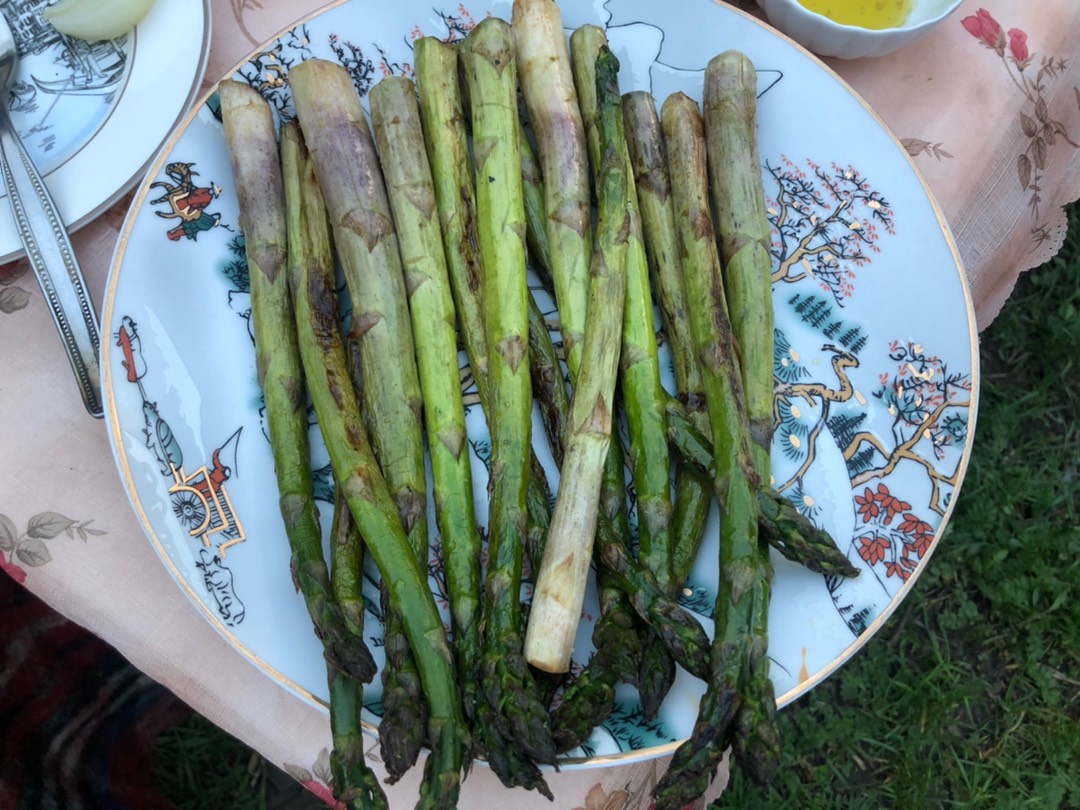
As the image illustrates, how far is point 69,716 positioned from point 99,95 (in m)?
1.61

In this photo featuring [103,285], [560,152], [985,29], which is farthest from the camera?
[985,29]

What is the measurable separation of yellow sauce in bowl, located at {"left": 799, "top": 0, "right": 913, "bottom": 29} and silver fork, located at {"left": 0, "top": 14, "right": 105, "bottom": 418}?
1.74 m

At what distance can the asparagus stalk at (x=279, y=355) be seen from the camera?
4.80 feet

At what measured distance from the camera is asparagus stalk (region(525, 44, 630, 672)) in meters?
1.46

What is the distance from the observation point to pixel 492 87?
179 centimetres

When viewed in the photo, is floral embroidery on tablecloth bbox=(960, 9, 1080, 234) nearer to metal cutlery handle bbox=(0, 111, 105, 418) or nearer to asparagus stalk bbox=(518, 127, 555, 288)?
asparagus stalk bbox=(518, 127, 555, 288)

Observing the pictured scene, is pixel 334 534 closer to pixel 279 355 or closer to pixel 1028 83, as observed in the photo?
pixel 279 355

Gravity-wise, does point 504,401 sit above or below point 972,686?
above

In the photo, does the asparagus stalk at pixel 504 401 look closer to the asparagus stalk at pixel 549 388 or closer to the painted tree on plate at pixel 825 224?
the asparagus stalk at pixel 549 388

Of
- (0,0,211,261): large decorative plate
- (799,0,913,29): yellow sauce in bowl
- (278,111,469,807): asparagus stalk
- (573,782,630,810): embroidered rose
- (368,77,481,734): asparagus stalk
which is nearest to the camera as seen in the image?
(278,111,469,807): asparagus stalk

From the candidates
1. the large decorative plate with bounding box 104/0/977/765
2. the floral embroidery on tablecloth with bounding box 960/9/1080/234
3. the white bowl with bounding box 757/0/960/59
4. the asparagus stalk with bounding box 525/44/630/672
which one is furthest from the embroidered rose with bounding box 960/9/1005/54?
the asparagus stalk with bounding box 525/44/630/672

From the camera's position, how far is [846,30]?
6.21 ft

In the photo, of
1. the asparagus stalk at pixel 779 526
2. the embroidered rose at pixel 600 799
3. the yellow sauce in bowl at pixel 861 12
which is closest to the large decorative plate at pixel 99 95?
the asparagus stalk at pixel 779 526

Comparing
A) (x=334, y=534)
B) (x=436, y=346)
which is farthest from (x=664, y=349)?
(x=334, y=534)
